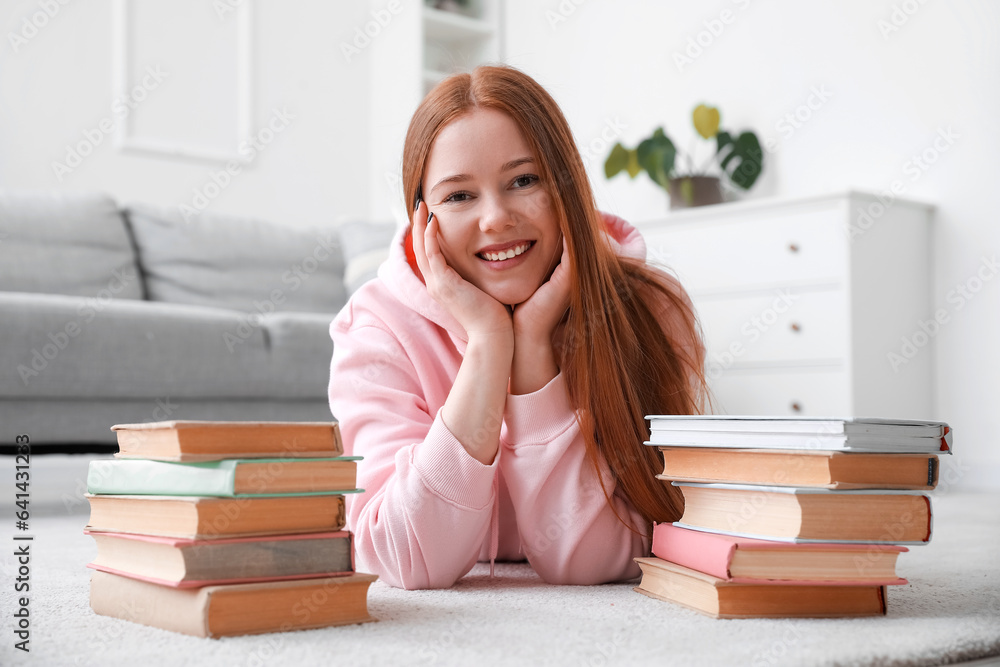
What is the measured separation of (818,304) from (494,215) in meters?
2.09

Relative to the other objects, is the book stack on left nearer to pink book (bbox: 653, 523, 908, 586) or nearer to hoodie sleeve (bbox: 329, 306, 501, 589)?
hoodie sleeve (bbox: 329, 306, 501, 589)

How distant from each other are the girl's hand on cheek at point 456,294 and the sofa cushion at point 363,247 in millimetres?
1852

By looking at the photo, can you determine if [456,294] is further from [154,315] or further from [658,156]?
[658,156]

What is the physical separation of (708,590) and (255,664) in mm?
480

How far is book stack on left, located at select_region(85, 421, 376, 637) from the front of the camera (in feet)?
3.03

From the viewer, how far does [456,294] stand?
1246mm

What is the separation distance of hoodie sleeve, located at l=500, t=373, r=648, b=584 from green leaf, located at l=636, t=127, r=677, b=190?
8.41 feet

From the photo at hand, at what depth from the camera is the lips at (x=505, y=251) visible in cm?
129

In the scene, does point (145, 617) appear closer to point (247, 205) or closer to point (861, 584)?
point (861, 584)

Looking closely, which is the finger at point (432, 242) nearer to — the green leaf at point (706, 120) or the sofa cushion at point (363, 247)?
the sofa cushion at point (363, 247)

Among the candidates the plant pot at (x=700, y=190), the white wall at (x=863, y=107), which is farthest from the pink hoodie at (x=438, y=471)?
the plant pot at (x=700, y=190)

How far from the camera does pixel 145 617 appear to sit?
3.23ft

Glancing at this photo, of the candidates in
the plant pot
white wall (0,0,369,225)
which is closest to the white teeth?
the plant pot

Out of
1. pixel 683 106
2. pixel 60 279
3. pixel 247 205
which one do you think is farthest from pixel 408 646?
pixel 247 205
